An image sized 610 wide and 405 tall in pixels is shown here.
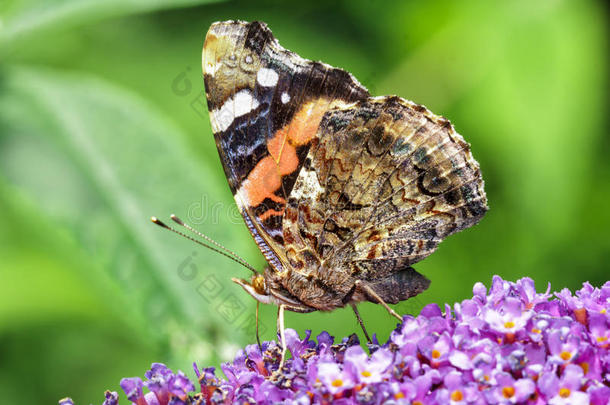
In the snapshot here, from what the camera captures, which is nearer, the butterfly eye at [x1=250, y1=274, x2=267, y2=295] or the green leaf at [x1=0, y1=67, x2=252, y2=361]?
the butterfly eye at [x1=250, y1=274, x2=267, y2=295]

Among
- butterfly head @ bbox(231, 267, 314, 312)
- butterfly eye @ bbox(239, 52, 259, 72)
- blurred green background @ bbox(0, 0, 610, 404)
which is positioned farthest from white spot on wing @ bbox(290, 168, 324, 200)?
blurred green background @ bbox(0, 0, 610, 404)

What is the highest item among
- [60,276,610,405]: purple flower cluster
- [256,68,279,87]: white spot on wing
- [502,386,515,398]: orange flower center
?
[256,68,279,87]: white spot on wing

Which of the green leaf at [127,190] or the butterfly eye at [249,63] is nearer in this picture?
the butterfly eye at [249,63]

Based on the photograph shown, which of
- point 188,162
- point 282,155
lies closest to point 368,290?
point 282,155

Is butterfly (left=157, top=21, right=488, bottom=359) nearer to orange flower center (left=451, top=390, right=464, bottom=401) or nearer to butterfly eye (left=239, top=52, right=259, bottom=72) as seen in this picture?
butterfly eye (left=239, top=52, right=259, bottom=72)

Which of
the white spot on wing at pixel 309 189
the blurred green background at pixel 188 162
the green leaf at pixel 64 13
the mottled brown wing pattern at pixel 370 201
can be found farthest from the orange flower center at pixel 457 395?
the green leaf at pixel 64 13

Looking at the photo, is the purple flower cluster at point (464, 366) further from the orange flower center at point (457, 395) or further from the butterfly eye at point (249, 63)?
the butterfly eye at point (249, 63)
